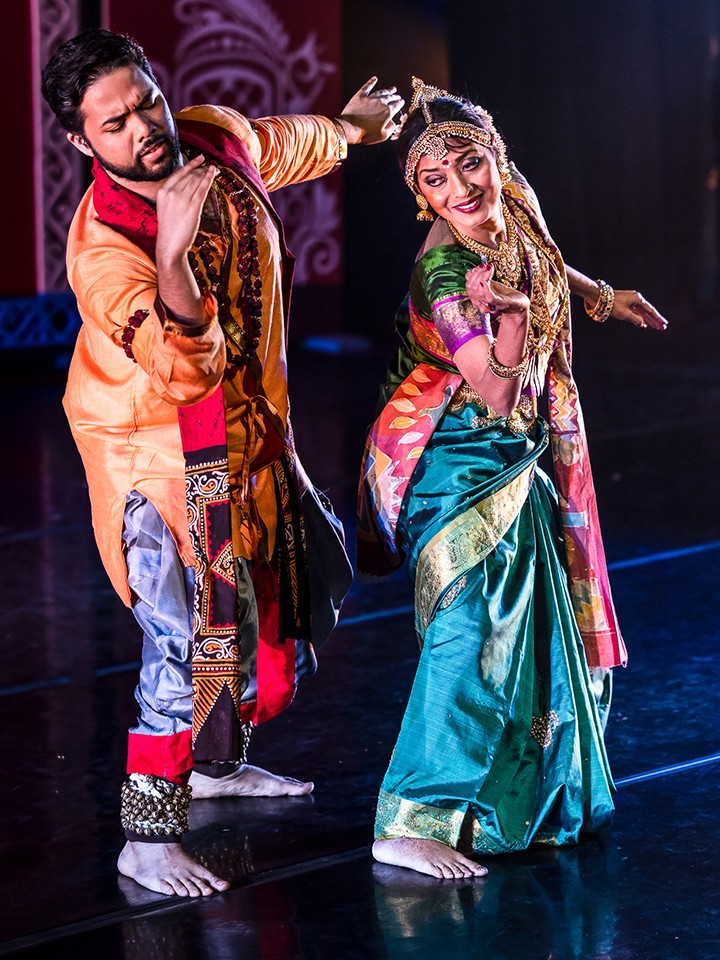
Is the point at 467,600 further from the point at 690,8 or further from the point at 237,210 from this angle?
the point at 690,8

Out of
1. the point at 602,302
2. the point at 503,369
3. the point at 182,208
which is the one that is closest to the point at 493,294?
the point at 503,369

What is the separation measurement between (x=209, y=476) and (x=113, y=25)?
18.2 ft

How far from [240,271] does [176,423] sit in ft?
0.84

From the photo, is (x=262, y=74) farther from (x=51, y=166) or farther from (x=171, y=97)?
(x=51, y=166)

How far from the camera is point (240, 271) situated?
260 cm

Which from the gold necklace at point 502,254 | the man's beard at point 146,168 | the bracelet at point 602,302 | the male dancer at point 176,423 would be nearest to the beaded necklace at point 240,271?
the male dancer at point 176,423

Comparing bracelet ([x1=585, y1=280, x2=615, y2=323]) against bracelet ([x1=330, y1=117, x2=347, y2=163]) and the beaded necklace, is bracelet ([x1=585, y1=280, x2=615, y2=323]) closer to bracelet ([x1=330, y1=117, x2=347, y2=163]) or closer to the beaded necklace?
bracelet ([x1=330, y1=117, x2=347, y2=163])

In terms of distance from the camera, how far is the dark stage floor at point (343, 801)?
2510 millimetres

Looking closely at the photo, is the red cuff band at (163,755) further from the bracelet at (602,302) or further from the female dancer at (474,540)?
the bracelet at (602,302)

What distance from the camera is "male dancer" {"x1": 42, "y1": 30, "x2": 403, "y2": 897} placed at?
2.43 metres

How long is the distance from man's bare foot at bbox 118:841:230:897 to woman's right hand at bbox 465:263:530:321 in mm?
1007

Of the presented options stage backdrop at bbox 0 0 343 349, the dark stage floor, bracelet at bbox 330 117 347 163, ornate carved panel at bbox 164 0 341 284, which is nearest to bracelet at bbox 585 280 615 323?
bracelet at bbox 330 117 347 163

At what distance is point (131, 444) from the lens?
262 cm

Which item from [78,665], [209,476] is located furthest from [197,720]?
[78,665]
